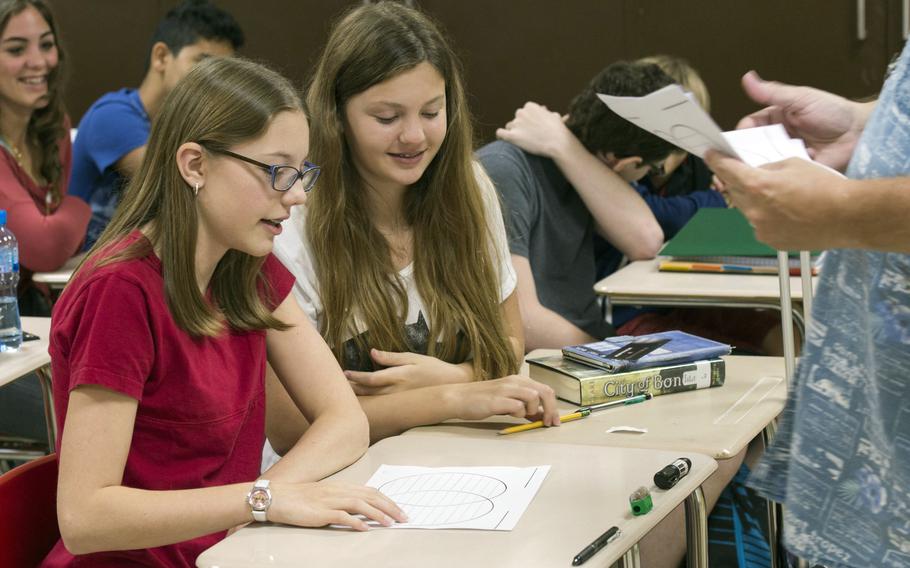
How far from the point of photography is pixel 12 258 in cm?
272

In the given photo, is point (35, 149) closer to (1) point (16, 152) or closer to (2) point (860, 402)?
(1) point (16, 152)

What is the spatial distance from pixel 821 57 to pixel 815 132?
12.3 ft

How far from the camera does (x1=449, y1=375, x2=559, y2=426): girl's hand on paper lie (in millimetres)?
1826

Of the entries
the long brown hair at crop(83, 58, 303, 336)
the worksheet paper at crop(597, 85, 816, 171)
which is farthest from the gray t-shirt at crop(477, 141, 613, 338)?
the worksheet paper at crop(597, 85, 816, 171)

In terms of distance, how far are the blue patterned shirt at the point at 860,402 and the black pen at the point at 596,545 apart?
0.23 m

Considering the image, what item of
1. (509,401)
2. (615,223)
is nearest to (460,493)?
(509,401)

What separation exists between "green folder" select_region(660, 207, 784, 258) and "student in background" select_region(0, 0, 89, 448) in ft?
5.92

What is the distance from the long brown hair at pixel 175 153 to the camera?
62.7 inches

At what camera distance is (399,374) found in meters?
2.02

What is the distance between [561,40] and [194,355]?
165 inches

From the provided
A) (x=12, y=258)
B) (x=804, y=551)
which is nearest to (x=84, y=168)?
(x=12, y=258)

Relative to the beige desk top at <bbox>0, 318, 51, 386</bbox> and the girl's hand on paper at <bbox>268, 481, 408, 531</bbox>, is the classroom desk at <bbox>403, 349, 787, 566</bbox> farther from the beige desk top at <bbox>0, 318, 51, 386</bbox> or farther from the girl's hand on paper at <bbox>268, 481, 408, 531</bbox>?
the beige desk top at <bbox>0, 318, 51, 386</bbox>

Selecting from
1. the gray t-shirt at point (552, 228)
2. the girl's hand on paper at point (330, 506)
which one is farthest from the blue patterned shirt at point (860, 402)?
the gray t-shirt at point (552, 228)

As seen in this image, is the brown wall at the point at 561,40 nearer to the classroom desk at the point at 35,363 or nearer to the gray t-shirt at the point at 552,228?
the gray t-shirt at the point at 552,228
